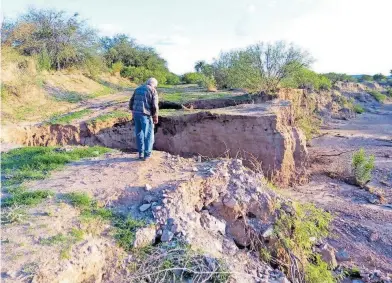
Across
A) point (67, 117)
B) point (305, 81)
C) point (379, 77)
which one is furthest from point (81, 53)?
point (379, 77)

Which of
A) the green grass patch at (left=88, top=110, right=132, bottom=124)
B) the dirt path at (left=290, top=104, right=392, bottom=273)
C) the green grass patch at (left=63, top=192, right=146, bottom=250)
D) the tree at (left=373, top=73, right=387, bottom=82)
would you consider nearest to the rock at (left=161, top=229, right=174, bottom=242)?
the green grass patch at (left=63, top=192, right=146, bottom=250)

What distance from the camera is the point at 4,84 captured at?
30.2 feet

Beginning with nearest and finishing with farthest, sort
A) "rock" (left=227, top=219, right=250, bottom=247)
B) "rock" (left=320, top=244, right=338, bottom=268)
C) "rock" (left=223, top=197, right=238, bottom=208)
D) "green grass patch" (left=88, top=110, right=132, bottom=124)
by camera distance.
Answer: "rock" (left=227, top=219, right=250, bottom=247) < "rock" (left=223, top=197, right=238, bottom=208) < "rock" (left=320, top=244, right=338, bottom=268) < "green grass patch" (left=88, top=110, right=132, bottom=124)

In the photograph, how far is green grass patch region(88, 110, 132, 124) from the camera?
8648mm

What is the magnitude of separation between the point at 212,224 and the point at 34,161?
276 cm

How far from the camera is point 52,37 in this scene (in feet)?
49.8

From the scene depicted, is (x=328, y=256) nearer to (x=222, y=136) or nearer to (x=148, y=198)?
(x=148, y=198)

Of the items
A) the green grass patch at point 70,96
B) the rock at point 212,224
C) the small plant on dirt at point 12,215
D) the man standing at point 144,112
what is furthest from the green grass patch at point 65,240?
the green grass patch at point 70,96

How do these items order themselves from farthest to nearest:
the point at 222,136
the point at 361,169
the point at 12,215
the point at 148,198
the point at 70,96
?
the point at 70,96 → the point at 361,169 → the point at 222,136 → the point at 148,198 → the point at 12,215

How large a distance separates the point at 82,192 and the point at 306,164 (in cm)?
679

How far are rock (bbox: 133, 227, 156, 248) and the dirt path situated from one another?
10.2ft

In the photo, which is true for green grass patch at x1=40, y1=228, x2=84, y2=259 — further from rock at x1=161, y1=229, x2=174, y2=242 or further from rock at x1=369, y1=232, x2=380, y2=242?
rock at x1=369, y1=232, x2=380, y2=242

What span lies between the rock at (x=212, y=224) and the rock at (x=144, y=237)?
697 mm

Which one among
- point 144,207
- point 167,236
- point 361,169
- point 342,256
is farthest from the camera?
point 361,169
